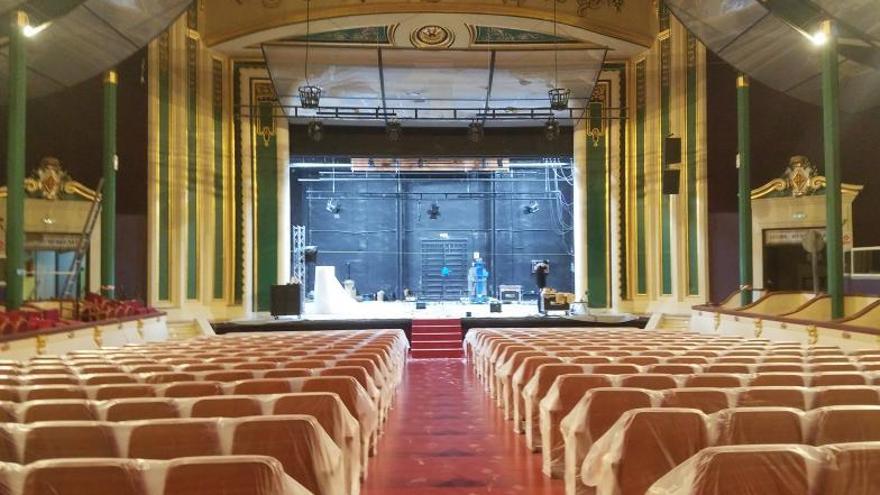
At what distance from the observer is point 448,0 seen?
511 inches

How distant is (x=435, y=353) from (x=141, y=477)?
433 inches

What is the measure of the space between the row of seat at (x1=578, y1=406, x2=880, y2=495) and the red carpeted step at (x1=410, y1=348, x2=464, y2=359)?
33.1 feet

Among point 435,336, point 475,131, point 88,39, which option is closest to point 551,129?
point 475,131

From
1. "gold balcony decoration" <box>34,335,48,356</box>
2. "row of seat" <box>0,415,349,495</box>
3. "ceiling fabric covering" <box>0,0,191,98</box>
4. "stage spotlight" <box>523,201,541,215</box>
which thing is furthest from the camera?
"stage spotlight" <box>523,201,541,215</box>

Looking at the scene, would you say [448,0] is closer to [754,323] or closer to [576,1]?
[576,1]

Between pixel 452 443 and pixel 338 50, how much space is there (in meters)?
10.9

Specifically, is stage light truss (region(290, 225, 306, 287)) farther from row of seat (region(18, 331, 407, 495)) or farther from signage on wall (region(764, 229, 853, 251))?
row of seat (region(18, 331, 407, 495))

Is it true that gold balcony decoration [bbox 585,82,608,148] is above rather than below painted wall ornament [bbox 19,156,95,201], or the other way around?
above

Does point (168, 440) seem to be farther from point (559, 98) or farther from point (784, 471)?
point (559, 98)

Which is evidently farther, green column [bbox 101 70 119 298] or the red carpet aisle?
green column [bbox 101 70 119 298]

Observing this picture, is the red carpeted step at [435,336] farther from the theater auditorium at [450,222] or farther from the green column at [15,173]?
the green column at [15,173]

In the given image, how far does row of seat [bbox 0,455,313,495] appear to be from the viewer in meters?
1.80

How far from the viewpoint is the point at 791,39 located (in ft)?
32.7

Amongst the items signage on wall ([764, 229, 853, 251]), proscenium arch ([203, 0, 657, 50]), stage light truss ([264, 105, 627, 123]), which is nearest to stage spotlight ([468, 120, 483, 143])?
stage light truss ([264, 105, 627, 123])
